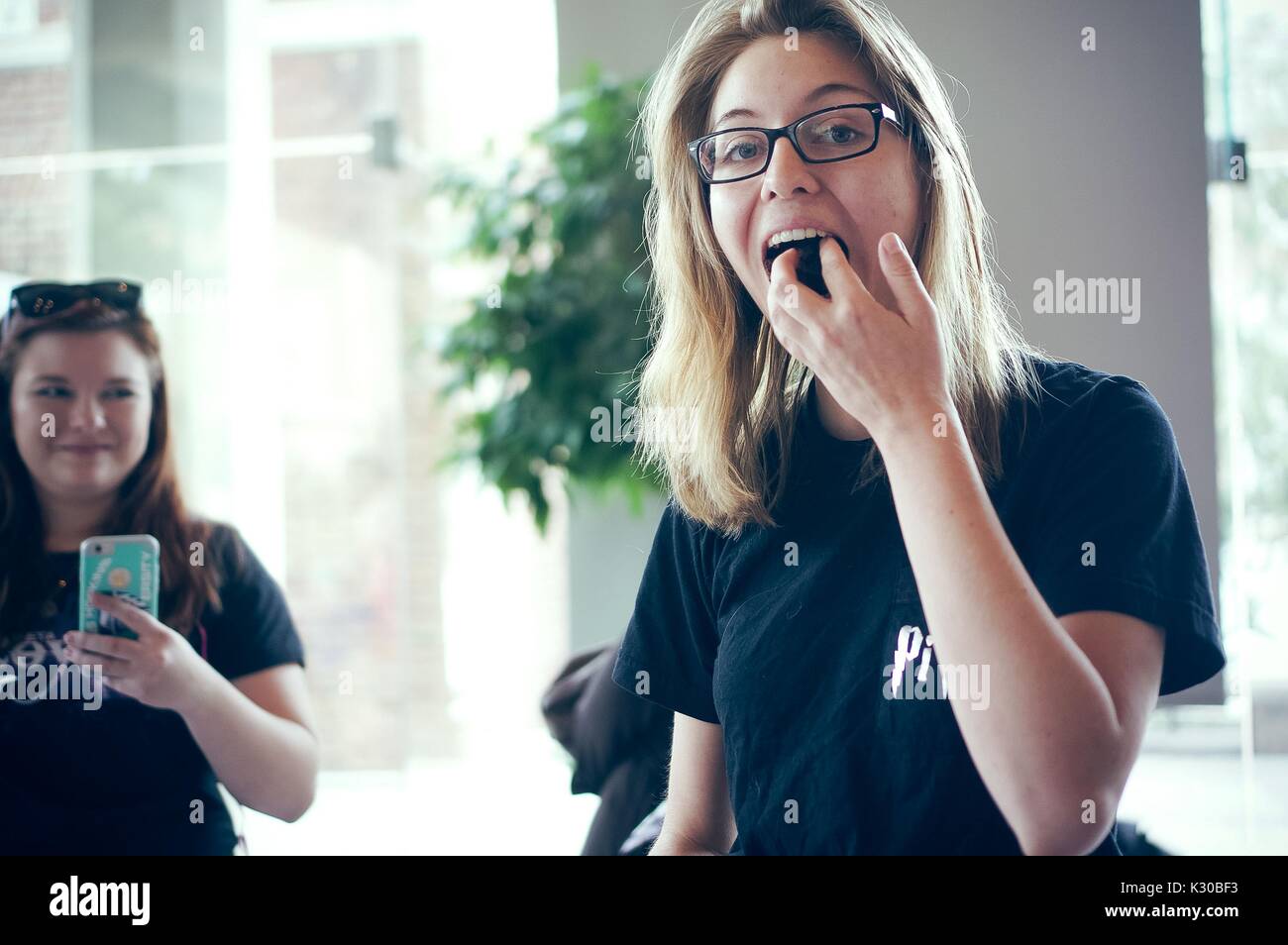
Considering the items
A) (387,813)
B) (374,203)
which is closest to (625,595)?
(387,813)

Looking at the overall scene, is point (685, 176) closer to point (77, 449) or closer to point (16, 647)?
point (77, 449)

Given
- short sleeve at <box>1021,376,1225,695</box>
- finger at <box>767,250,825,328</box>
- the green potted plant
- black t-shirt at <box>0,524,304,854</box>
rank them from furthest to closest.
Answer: the green potted plant → black t-shirt at <box>0,524,304,854</box> → finger at <box>767,250,825,328</box> → short sleeve at <box>1021,376,1225,695</box>

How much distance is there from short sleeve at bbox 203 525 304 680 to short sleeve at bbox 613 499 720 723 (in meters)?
0.44

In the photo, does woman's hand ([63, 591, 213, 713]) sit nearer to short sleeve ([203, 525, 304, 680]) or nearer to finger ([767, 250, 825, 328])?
short sleeve ([203, 525, 304, 680])

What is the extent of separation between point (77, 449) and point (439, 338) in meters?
0.90

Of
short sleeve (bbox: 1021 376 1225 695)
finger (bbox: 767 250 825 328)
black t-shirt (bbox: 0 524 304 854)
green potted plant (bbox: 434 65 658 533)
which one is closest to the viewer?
short sleeve (bbox: 1021 376 1225 695)

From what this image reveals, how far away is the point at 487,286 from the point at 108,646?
1102 mm

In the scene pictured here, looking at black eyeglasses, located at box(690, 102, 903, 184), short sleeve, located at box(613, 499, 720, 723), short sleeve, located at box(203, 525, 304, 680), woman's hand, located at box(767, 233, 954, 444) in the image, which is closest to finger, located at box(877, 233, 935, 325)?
woman's hand, located at box(767, 233, 954, 444)

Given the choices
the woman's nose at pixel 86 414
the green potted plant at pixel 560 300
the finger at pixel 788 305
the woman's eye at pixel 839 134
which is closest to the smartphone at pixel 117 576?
the woman's nose at pixel 86 414

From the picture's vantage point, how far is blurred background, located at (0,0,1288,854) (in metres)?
1.02

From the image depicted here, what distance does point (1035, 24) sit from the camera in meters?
1.04

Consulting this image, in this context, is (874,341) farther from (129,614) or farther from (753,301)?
(129,614)

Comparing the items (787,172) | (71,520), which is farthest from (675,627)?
(71,520)

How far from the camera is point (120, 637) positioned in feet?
3.85
